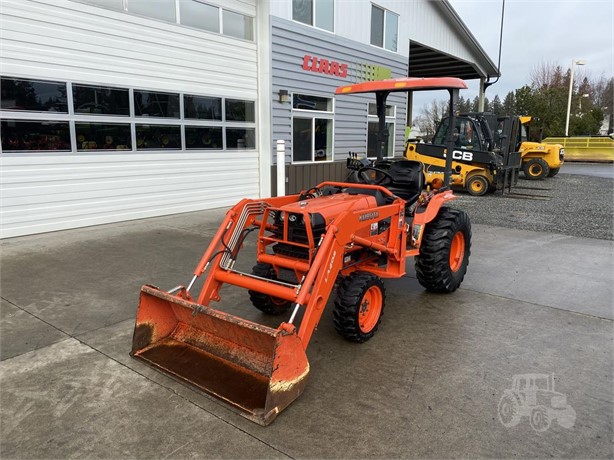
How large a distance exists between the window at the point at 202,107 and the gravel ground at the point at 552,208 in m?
5.88

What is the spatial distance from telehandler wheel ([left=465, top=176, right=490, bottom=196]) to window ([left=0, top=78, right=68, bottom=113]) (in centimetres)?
1041

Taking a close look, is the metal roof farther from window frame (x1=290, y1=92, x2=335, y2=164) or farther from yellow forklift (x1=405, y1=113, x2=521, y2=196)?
window frame (x1=290, y1=92, x2=335, y2=164)

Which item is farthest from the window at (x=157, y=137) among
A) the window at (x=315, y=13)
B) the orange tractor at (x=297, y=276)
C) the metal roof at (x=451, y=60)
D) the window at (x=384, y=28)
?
the metal roof at (x=451, y=60)

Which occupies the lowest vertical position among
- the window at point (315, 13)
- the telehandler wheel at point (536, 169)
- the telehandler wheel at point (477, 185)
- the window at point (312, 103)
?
the telehandler wheel at point (477, 185)

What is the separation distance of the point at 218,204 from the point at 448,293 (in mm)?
6629

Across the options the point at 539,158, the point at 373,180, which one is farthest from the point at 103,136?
the point at 539,158

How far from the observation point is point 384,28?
45.0 feet

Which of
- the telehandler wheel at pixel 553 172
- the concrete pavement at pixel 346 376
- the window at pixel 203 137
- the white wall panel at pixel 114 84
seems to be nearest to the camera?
the concrete pavement at pixel 346 376

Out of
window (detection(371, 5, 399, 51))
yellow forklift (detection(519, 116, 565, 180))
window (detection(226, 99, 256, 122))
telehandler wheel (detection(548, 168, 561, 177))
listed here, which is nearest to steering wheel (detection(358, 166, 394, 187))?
window (detection(226, 99, 256, 122))

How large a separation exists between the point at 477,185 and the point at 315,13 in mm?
6435

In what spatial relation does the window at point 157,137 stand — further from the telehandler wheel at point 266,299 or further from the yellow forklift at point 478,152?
the yellow forklift at point 478,152

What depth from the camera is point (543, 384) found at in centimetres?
315

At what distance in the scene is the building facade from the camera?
23.8ft

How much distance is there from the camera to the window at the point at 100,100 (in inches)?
303
